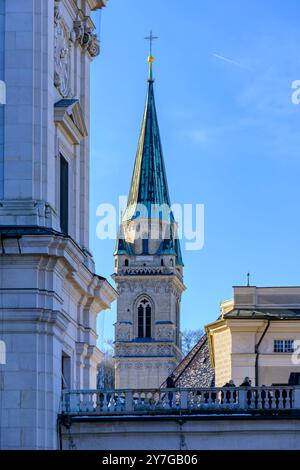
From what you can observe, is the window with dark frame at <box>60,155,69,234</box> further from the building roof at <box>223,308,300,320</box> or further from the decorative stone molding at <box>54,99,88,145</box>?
the building roof at <box>223,308,300,320</box>

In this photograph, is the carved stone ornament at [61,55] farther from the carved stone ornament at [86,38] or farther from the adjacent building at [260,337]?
the adjacent building at [260,337]

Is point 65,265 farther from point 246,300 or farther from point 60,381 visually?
point 246,300

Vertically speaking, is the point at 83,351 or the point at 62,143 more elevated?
the point at 62,143

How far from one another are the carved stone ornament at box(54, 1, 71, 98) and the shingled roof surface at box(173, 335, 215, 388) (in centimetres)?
5881

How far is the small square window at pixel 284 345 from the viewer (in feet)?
260

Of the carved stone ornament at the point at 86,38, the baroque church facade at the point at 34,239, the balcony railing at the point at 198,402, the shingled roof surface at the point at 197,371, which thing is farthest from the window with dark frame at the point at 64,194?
the shingled roof surface at the point at 197,371

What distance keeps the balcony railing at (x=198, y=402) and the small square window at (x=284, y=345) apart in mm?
35167

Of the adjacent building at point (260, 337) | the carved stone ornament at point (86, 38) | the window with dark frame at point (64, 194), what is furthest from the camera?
the adjacent building at point (260, 337)

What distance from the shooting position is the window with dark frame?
158 ft

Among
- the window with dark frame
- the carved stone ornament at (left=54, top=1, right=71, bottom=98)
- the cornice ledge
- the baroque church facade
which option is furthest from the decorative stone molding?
the cornice ledge

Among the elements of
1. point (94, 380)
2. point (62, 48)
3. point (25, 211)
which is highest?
point (62, 48)
